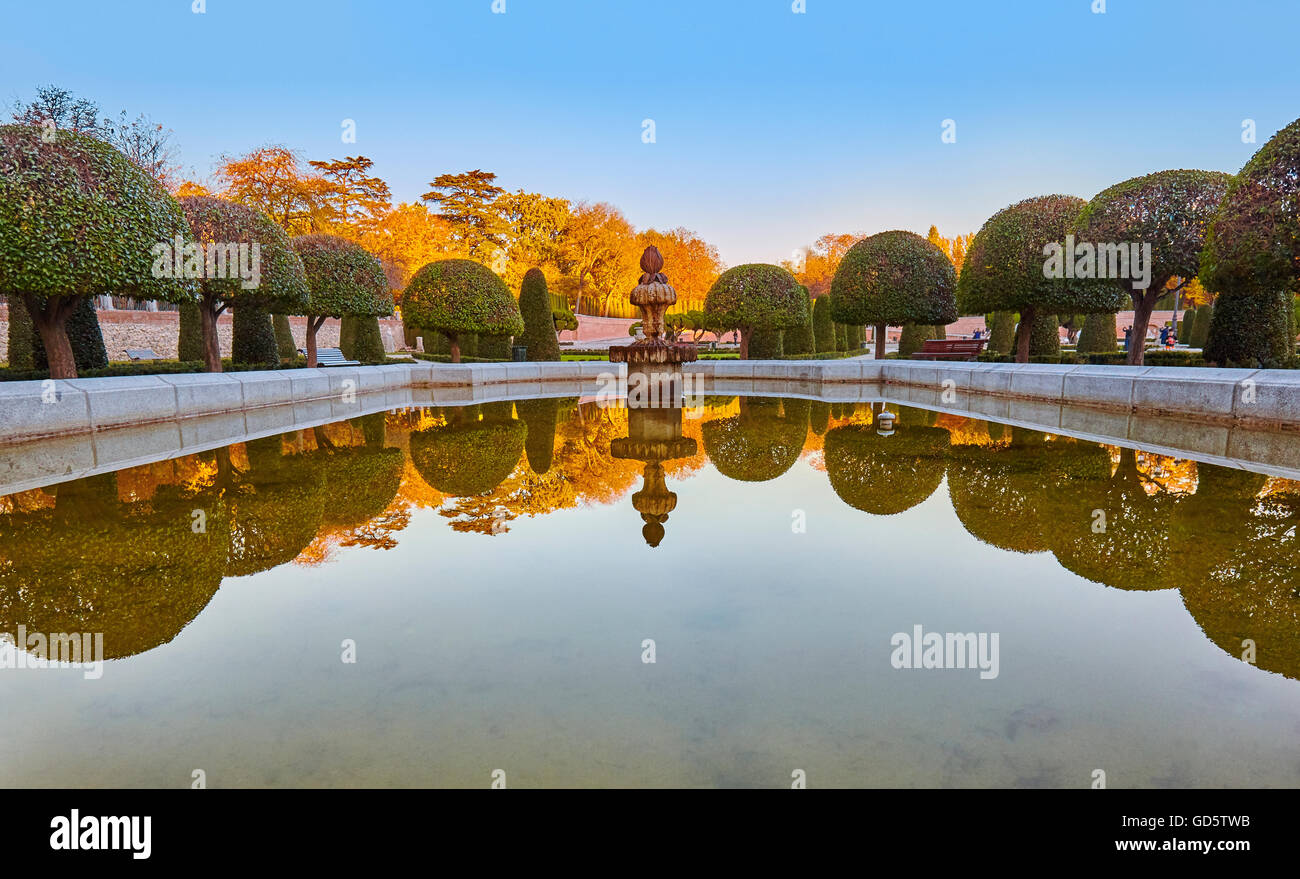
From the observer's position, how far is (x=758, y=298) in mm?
25344

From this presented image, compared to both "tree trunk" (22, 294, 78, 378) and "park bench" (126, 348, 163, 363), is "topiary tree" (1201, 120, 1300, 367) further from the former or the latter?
"park bench" (126, 348, 163, 363)

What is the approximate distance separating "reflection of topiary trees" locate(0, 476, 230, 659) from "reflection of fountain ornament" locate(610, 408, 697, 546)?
317 centimetres

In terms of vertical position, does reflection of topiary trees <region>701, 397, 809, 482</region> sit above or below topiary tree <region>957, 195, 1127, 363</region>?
below

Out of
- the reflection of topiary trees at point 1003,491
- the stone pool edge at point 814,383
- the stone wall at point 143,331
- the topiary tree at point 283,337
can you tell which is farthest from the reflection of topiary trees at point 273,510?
the stone wall at point 143,331

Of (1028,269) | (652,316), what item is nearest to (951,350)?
(1028,269)

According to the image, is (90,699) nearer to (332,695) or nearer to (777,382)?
(332,695)

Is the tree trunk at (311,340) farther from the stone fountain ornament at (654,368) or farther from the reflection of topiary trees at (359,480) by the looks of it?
the reflection of topiary trees at (359,480)

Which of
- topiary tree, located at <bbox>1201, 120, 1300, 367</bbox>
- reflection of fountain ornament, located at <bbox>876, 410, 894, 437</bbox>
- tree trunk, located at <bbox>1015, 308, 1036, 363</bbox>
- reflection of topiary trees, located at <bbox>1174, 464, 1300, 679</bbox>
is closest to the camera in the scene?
reflection of topiary trees, located at <bbox>1174, 464, 1300, 679</bbox>

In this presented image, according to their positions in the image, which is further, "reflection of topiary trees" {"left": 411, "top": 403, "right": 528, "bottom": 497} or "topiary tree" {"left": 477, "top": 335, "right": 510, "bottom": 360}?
"topiary tree" {"left": 477, "top": 335, "right": 510, "bottom": 360}

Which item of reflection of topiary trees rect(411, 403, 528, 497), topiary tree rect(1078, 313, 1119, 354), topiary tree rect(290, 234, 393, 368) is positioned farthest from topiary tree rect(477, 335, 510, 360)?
topiary tree rect(1078, 313, 1119, 354)

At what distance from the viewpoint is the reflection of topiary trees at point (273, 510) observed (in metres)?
4.88

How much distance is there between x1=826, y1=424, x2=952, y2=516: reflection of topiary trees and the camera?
666 cm

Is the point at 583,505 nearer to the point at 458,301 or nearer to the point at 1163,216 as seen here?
the point at 1163,216

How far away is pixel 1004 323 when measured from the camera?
96.2 feet
